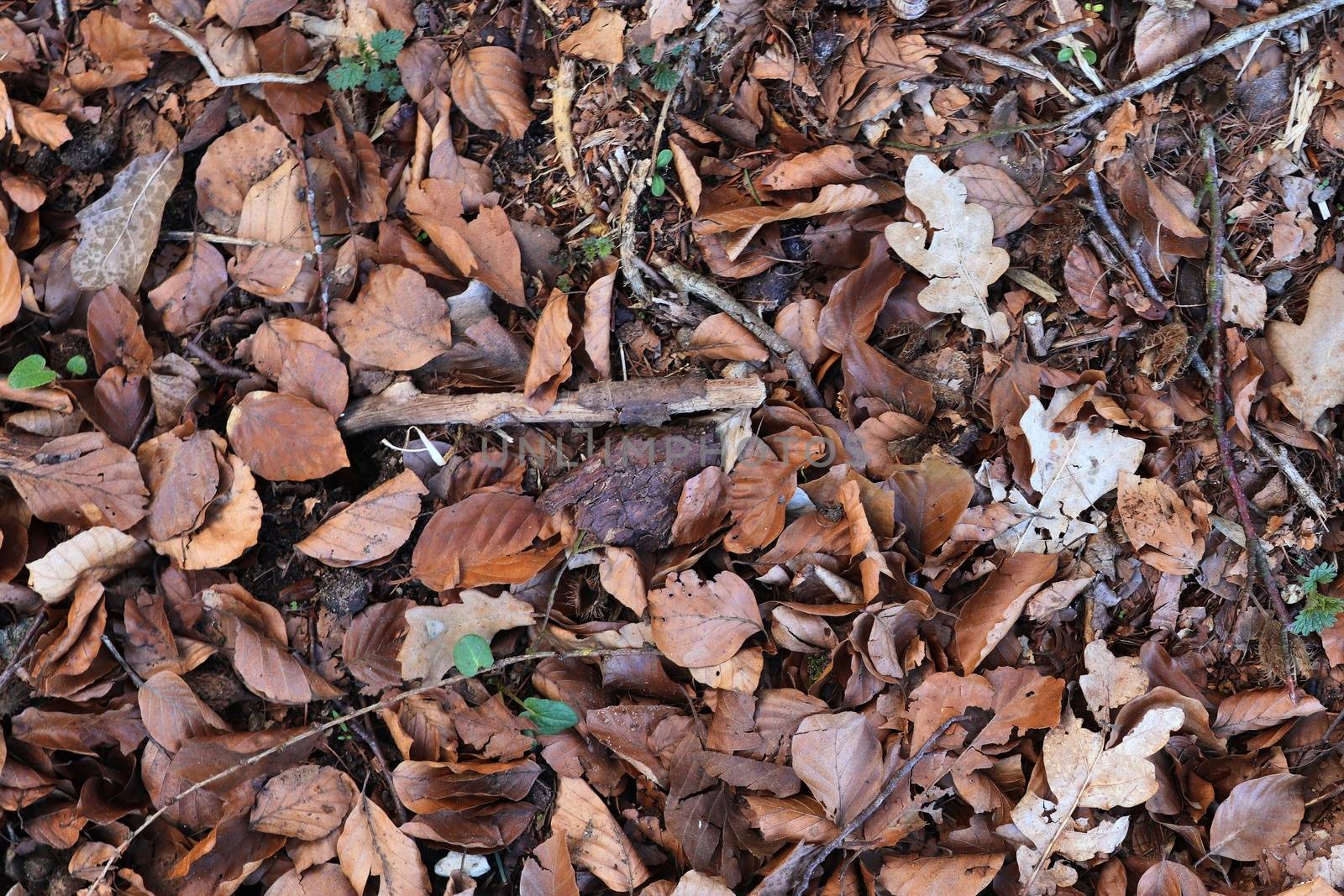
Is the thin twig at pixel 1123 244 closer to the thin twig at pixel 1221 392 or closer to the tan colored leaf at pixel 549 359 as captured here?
the thin twig at pixel 1221 392

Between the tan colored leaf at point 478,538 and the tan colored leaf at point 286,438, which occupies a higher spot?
the tan colored leaf at point 286,438

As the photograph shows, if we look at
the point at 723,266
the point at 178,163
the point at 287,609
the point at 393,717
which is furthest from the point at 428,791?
the point at 178,163

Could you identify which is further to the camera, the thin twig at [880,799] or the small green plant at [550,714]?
the small green plant at [550,714]

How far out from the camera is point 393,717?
7.89 ft

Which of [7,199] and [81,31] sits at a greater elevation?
[81,31]

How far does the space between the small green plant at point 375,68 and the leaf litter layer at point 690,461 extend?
3 centimetres

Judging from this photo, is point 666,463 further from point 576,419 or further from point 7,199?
point 7,199

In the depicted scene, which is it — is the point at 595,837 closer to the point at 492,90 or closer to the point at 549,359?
the point at 549,359

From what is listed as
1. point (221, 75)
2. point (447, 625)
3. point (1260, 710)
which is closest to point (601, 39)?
point (221, 75)

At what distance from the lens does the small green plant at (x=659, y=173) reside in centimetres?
247

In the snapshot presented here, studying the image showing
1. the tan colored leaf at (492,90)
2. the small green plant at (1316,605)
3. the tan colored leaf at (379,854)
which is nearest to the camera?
the small green plant at (1316,605)

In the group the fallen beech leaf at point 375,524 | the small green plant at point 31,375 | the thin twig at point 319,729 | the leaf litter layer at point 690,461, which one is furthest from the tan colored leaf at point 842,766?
the small green plant at point 31,375

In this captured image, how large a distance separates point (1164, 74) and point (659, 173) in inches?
57.2

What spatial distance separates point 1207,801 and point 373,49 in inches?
124
